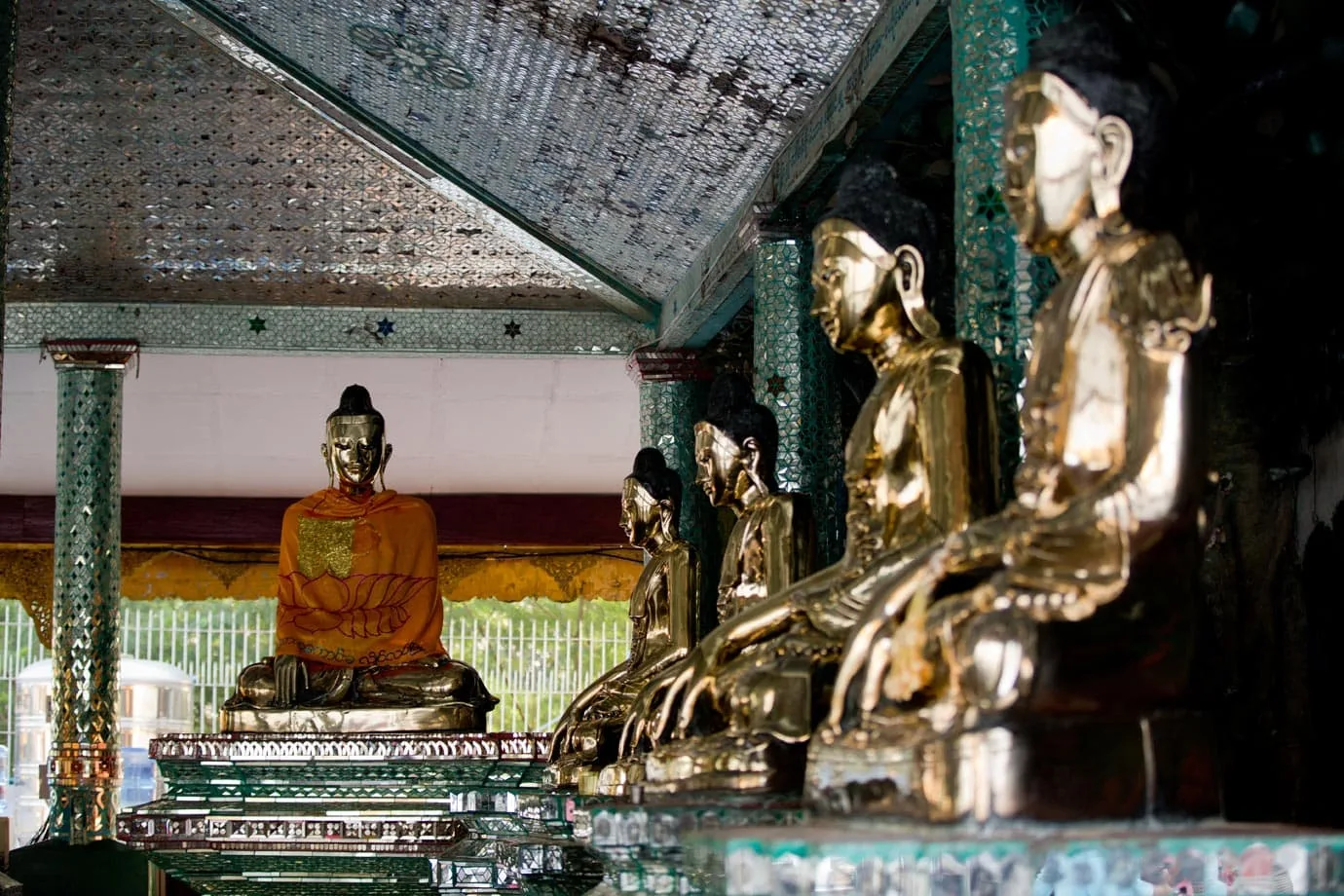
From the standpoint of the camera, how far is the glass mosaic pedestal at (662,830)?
7.64 ft

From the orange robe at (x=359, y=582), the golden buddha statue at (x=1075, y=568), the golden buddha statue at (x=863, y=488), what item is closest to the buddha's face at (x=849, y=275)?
the golden buddha statue at (x=863, y=488)

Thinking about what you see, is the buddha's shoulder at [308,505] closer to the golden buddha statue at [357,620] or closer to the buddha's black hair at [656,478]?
the golden buddha statue at [357,620]

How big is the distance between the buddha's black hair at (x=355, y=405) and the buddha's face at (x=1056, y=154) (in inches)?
188

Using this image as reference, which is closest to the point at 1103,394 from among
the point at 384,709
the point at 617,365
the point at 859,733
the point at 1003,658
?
the point at 1003,658

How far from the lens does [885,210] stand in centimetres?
317

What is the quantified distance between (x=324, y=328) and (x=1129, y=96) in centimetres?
698

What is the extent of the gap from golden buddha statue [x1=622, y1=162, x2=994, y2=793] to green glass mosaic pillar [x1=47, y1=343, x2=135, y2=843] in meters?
5.55

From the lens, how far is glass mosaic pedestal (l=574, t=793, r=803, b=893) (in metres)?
2.33

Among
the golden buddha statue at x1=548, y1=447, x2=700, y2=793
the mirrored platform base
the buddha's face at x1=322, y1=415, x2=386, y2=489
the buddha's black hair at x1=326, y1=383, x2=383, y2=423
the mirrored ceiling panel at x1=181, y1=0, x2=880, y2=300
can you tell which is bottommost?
the mirrored platform base

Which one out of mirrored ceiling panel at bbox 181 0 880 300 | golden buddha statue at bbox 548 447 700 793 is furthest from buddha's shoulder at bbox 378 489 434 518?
mirrored ceiling panel at bbox 181 0 880 300

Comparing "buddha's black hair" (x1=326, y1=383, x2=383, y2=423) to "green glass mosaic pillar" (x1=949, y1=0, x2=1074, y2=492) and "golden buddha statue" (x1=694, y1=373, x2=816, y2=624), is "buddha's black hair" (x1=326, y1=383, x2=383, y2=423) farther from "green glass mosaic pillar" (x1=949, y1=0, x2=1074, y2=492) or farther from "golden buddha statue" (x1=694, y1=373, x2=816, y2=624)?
"green glass mosaic pillar" (x1=949, y1=0, x2=1074, y2=492)

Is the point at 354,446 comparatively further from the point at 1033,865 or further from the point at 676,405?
the point at 1033,865

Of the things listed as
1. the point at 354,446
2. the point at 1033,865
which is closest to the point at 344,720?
the point at 354,446

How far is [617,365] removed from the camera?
33.0 feet
